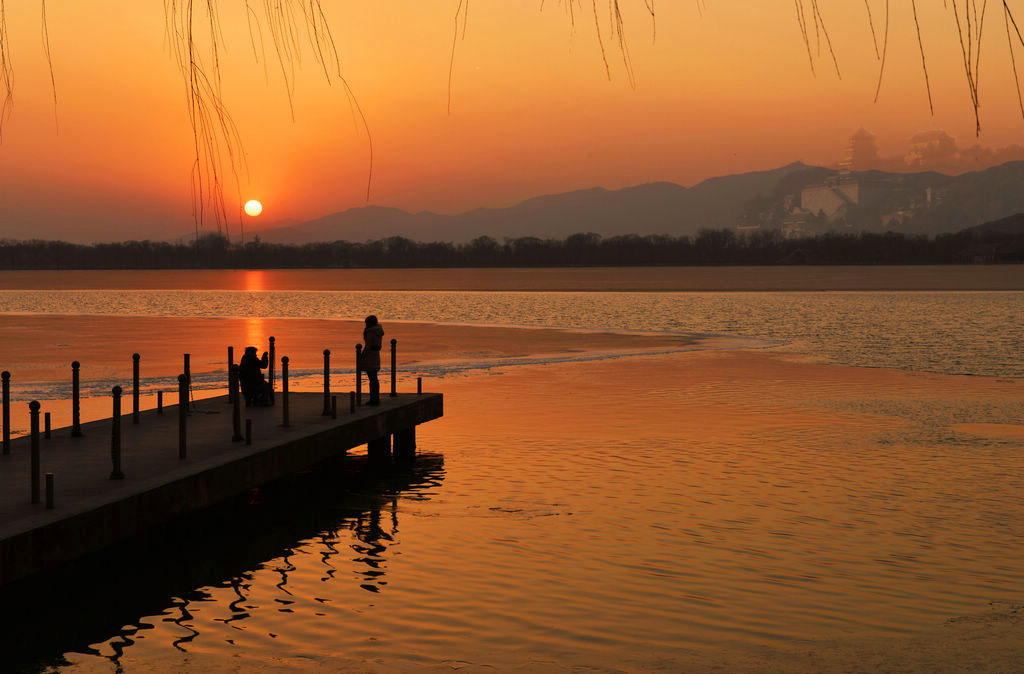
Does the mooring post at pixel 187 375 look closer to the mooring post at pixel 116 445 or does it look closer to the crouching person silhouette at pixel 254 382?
the crouching person silhouette at pixel 254 382

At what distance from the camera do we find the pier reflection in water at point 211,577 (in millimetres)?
12227

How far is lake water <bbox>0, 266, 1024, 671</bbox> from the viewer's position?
11.9 meters

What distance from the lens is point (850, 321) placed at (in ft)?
296

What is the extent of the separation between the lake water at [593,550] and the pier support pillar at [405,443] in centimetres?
58

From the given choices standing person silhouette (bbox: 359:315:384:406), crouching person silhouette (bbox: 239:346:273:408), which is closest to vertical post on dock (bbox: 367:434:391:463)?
standing person silhouette (bbox: 359:315:384:406)

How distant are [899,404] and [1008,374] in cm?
1223

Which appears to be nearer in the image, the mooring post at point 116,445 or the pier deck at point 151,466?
the pier deck at point 151,466

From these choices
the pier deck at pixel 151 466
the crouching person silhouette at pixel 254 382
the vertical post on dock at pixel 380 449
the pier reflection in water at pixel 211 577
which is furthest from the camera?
the vertical post on dock at pixel 380 449

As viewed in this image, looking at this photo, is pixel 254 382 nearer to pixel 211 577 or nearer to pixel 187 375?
pixel 187 375

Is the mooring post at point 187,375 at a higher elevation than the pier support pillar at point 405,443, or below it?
higher

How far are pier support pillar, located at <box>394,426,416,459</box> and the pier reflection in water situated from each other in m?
3.35

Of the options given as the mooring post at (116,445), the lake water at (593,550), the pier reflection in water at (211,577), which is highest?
the mooring post at (116,445)

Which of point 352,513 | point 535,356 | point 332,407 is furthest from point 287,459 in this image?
point 535,356

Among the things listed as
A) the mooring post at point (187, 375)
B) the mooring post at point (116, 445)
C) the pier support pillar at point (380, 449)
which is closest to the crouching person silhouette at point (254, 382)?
the mooring post at point (187, 375)
